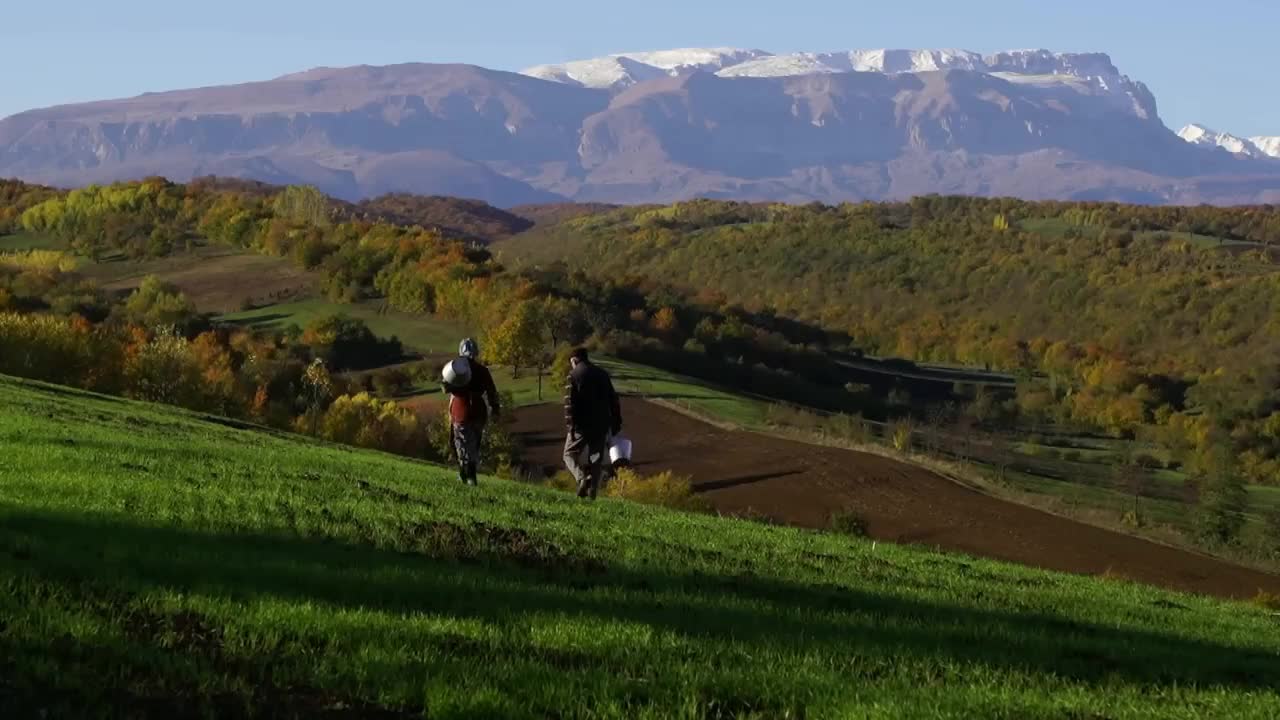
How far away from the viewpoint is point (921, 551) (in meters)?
24.1

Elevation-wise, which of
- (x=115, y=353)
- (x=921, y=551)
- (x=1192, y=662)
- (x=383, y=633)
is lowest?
(x=115, y=353)

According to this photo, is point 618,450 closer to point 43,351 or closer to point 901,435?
point 43,351

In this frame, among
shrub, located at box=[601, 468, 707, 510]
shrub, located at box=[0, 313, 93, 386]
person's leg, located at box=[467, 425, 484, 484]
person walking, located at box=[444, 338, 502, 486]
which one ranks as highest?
person walking, located at box=[444, 338, 502, 486]

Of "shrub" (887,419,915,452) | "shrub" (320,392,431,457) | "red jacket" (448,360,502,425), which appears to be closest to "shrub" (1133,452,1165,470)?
"shrub" (887,419,915,452)

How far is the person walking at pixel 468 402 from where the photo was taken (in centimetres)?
2284

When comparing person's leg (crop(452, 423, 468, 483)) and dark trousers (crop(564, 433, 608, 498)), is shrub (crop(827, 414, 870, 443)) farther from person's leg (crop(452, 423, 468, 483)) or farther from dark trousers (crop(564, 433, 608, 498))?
person's leg (crop(452, 423, 468, 483))

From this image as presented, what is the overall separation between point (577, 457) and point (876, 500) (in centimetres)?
6152

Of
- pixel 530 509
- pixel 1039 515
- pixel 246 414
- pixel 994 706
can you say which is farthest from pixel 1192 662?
pixel 246 414

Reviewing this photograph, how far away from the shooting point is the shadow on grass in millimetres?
10570

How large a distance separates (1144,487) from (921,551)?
96755mm

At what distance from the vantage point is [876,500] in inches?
3302

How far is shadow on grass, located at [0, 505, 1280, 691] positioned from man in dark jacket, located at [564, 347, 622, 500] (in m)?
8.98

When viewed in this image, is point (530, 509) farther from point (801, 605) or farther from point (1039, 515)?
point (1039, 515)

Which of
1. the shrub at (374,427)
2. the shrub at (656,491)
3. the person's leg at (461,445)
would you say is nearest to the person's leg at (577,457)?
the person's leg at (461,445)
